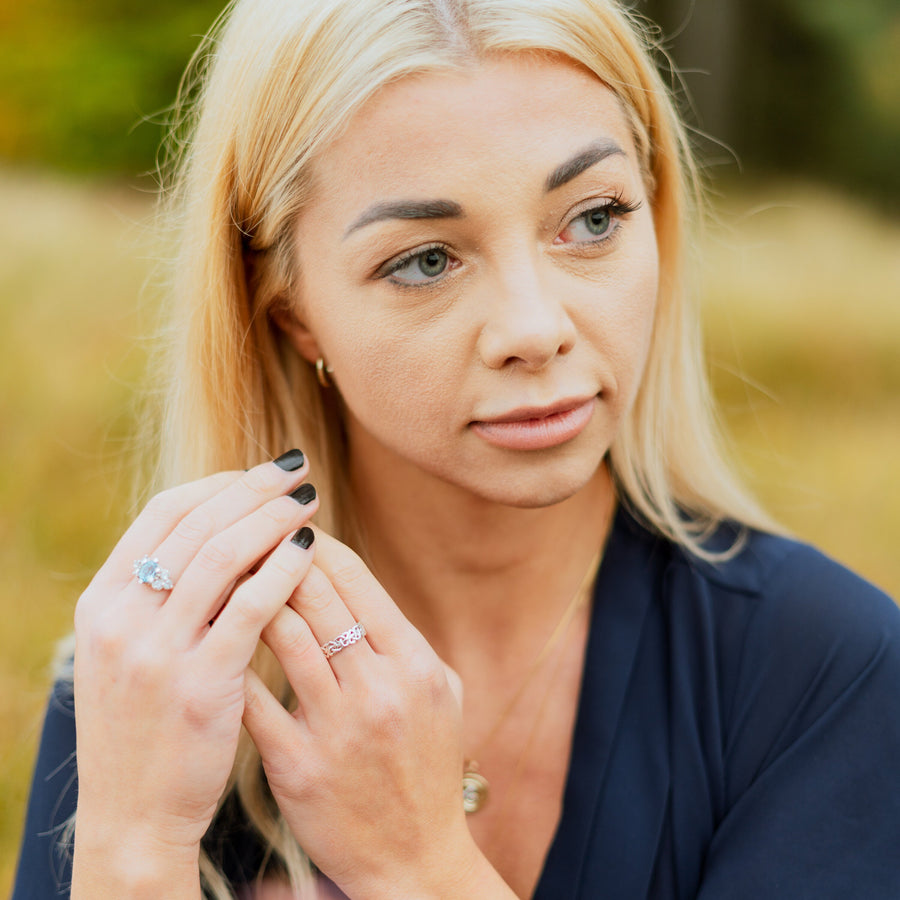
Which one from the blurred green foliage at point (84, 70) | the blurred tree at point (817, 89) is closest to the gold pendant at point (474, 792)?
the blurred green foliage at point (84, 70)

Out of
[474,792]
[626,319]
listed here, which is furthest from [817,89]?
[474,792]

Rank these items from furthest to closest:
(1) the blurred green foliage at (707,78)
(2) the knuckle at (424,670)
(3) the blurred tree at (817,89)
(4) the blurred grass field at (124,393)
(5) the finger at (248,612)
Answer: (3) the blurred tree at (817,89)
(1) the blurred green foliage at (707,78)
(4) the blurred grass field at (124,393)
(2) the knuckle at (424,670)
(5) the finger at (248,612)

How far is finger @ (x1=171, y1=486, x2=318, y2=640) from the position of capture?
1.64m

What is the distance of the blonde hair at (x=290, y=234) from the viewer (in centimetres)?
174

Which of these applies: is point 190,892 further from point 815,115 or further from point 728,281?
point 815,115

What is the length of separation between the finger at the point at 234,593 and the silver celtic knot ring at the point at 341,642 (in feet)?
0.33

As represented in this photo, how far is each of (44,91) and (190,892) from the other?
11.0m

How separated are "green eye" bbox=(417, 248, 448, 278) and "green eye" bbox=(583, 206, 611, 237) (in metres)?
0.24

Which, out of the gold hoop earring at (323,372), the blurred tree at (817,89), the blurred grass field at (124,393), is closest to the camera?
the gold hoop earring at (323,372)

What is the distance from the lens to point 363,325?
5.98ft

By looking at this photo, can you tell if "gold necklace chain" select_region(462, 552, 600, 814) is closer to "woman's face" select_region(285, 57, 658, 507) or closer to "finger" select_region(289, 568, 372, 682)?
"woman's face" select_region(285, 57, 658, 507)

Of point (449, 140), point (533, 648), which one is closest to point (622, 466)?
point (533, 648)

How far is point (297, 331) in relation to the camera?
2.09 metres

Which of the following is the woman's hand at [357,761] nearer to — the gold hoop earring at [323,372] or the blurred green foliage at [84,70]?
the gold hoop earring at [323,372]
